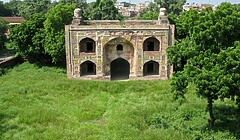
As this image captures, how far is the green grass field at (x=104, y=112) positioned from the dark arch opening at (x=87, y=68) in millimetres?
3551

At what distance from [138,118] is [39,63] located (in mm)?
19868

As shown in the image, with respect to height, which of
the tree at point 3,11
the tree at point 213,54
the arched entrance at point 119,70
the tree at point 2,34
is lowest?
the arched entrance at point 119,70

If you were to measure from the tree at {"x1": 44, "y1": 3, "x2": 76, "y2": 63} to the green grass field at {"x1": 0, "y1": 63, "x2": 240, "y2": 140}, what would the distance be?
4241 mm

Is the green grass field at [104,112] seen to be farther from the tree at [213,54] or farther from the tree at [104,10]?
the tree at [104,10]

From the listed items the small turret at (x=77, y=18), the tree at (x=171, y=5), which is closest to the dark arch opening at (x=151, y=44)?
the small turret at (x=77, y=18)

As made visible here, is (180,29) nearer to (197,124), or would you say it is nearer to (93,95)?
(93,95)

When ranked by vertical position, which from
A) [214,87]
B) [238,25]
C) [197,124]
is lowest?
[197,124]

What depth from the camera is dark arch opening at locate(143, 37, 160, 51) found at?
30.8 meters

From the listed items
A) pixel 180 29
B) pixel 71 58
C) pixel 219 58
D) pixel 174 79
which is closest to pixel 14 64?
pixel 71 58

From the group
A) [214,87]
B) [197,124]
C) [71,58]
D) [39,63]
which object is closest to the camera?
[214,87]

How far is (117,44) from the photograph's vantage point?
30.0 meters

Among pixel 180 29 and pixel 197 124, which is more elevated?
pixel 180 29

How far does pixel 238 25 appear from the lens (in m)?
15.5

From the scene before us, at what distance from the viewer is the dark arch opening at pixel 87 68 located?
102 feet
